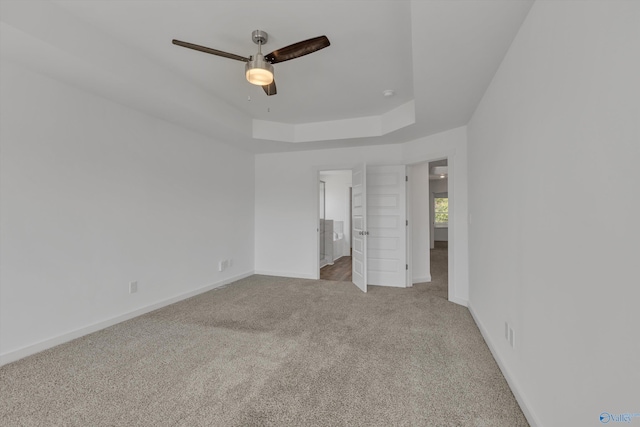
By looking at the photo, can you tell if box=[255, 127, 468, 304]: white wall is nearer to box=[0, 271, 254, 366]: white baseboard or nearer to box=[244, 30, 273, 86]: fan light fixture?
box=[0, 271, 254, 366]: white baseboard

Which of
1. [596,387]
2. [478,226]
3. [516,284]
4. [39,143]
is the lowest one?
Answer: [596,387]

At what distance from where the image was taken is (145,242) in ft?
11.1

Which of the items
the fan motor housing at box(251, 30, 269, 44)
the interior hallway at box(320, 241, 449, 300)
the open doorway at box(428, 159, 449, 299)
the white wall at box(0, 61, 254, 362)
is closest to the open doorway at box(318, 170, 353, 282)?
the interior hallway at box(320, 241, 449, 300)

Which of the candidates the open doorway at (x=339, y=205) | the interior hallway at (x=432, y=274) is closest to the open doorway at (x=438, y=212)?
the interior hallway at (x=432, y=274)

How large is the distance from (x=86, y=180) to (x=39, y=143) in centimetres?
46

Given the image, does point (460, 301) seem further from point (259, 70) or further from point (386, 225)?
point (259, 70)

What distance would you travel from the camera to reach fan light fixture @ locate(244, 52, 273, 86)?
210cm

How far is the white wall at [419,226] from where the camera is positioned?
493 cm

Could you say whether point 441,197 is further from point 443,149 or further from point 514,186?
point 514,186

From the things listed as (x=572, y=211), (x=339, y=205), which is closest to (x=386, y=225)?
(x=572, y=211)

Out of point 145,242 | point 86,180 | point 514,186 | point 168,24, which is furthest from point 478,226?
point 86,180

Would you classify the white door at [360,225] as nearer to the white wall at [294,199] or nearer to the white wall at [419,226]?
the white wall at [294,199]

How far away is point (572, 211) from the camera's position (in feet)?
3.87

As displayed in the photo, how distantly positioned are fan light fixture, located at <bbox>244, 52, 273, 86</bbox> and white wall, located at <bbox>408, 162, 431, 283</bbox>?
3.40 meters
